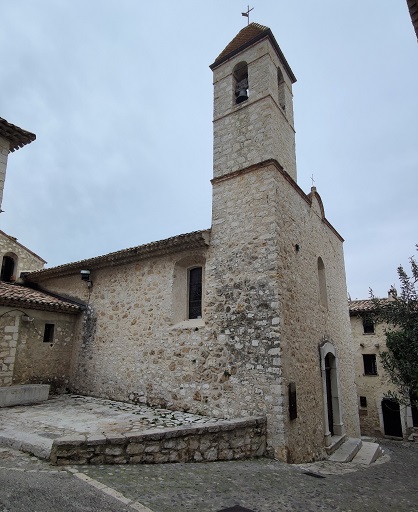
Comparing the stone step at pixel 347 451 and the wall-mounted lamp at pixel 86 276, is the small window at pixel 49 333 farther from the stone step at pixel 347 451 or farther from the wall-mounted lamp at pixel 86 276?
the stone step at pixel 347 451

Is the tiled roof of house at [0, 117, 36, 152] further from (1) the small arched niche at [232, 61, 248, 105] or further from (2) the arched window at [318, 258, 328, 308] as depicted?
(2) the arched window at [318, 258, 328, 308]

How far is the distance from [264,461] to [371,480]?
214 centimetres

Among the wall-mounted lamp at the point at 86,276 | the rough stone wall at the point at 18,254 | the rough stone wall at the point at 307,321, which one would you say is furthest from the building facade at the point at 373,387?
the rough stone wall at the point at 18,254

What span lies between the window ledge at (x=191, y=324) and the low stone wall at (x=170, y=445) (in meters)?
2.50

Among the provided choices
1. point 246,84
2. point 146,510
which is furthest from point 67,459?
point 246,84

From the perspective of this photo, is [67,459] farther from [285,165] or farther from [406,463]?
[406,463]

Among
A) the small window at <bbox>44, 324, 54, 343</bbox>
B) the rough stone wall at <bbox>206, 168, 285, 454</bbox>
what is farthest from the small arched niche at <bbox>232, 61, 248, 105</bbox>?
the small window at <bbox>44, 324, 54, 343</bbox>

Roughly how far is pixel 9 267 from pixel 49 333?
5.53 meters

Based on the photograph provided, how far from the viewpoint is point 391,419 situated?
17.5 meters

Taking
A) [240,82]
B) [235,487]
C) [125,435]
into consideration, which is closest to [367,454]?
[235,487]

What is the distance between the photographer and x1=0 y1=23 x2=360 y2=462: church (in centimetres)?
748

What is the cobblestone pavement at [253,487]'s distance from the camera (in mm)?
4309

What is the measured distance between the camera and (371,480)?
6602 mm

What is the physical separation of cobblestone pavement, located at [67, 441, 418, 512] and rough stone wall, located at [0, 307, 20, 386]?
625 cm
